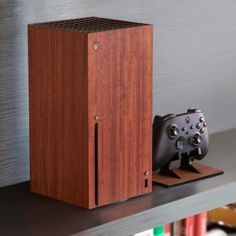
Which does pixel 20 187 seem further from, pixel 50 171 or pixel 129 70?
pixel 129 70

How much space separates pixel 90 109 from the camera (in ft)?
3.97

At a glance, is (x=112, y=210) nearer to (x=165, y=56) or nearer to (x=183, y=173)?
(x=183, y=173)

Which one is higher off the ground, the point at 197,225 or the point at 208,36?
the point at 208,36

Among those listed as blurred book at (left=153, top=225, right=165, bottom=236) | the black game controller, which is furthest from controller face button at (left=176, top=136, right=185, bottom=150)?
blurred book at (left=153, top=225, right=165, bottom=236)

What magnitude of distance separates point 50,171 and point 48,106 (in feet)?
0.37

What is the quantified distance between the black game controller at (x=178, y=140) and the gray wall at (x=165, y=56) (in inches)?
8.6

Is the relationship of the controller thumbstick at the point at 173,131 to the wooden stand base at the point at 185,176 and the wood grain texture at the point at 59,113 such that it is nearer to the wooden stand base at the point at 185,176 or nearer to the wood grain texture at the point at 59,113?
the wooden stand base at the point at 185,176

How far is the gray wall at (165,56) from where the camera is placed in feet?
4.44

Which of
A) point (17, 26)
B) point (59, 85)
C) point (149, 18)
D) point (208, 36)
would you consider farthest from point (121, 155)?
Result: point (208, 36)

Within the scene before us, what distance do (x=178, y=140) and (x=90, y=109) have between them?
0.25 metres

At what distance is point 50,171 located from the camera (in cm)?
130

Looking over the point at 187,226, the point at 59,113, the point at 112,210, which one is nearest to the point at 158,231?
the point at 187,226

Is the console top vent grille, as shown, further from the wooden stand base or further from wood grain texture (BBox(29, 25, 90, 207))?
the wooden stand base

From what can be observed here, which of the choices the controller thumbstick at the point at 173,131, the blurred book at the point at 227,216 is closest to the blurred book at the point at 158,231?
the controller thumbstick at the point at 173,131
